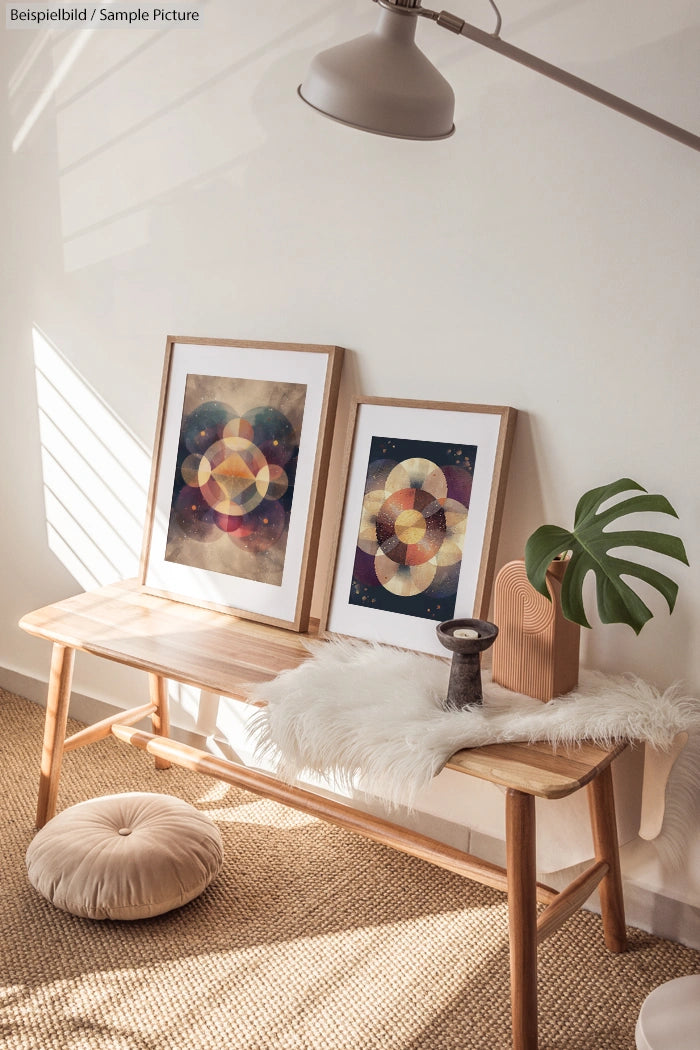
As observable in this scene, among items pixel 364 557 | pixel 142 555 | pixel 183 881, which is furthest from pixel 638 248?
pixel 183 881

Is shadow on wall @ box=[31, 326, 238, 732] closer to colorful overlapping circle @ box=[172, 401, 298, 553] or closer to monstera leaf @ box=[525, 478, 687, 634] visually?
colorful overlapping circle @ box=[172, 401, 298, 553]

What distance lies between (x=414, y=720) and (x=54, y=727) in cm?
104

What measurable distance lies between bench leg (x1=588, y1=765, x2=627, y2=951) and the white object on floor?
240 mm

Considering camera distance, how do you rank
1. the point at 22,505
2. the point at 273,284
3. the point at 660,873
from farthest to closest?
the point at 22,505 → the point at 273,284 → the point at 660,873

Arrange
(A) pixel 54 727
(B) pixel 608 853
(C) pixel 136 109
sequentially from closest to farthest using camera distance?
(B) pixel 608 853
(A) pixel 54 727
(C) pixel 136 109

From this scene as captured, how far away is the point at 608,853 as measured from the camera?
1.82 metres

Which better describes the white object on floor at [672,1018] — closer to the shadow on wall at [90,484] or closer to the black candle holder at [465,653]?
the black candle holder at [465,653]

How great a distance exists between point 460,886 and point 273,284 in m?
1.50

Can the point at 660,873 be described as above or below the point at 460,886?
above

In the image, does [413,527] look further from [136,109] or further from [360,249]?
[136,109]

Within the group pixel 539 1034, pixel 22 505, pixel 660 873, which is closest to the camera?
pixel 539 1034

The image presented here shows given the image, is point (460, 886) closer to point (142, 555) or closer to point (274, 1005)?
point (274, 1005)

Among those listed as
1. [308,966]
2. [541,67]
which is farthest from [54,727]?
[541,67]

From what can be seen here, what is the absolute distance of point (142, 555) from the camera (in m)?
2.43
